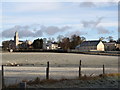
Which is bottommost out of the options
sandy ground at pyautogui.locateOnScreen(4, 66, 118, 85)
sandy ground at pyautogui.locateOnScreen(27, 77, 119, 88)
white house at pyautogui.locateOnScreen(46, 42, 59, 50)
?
sandy ground at pyautogui.locateOnScreen(4, 66, 118, 85)

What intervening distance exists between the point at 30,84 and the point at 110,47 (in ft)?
479

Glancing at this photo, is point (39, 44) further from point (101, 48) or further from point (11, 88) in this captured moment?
point (11, 88)

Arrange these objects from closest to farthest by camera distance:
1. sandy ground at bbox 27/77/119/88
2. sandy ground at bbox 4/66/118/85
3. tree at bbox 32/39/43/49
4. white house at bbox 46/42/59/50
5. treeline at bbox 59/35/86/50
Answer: sandy ground at bbox 27/77/119/88 < sandy ground at bbox 4/66/118/85 < treeline at bbox 59/35/86/50 < tree at bbox 32/39/43/49 < white house at bbox 46/42/59/50

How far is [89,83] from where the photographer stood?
12.7 m

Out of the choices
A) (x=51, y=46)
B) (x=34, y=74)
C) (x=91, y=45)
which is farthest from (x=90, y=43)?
(x=34, y=74)

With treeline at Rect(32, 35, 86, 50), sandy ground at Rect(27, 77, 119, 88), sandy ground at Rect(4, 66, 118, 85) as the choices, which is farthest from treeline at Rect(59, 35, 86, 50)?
sandy ground at Rect(27, 77, 119, 88)

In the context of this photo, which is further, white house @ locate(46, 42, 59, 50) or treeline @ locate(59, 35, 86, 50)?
white house @ locate(46, 42, 59, 50)

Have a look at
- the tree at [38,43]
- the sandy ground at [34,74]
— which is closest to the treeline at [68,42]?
the tree at [38,43]

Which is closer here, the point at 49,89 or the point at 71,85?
the point at 49,89

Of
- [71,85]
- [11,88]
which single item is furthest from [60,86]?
[11,88]

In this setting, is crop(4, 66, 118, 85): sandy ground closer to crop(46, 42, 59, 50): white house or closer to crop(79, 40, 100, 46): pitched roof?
crop(79, 40, 100, 46): pitched roof

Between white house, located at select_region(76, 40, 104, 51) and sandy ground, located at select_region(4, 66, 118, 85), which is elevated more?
white house, located at select_region(76, 40, 104, 51)

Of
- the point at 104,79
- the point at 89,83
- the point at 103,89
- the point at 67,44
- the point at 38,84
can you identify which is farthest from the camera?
the point at 67,44

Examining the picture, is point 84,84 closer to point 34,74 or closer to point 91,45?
point 34,74
